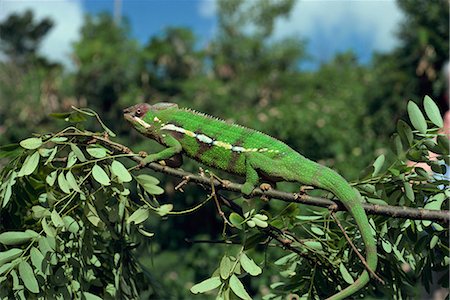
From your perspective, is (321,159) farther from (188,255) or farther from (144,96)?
(144,96)

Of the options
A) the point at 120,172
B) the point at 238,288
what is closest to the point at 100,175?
the point at 120,172

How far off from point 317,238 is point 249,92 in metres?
6.62

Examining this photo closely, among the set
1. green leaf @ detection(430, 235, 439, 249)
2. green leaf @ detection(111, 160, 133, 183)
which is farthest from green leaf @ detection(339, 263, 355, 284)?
green leaf @ detection(111, 160, 133, 183)

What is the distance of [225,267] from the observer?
880mm

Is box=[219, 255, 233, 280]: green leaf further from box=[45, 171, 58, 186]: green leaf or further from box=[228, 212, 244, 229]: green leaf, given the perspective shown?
box=[45, 171, 58, 186]: green leaf

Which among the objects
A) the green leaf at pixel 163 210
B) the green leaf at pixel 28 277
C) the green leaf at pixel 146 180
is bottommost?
the green leaf at pixel 28 277

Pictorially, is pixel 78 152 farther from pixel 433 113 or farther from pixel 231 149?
pixel 433 113

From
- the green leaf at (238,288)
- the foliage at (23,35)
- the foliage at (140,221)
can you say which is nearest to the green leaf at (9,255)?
the foliage at (140,221)

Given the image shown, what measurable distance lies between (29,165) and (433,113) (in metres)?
0.62

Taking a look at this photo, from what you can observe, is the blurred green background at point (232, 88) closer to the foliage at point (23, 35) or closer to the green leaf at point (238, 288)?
the green leaf at point (238, 288)

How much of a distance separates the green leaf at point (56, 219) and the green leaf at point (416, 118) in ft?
1.78

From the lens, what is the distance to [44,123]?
726 cm

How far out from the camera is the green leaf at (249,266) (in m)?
0.86

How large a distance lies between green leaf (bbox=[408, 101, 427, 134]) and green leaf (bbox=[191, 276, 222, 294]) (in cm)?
37
